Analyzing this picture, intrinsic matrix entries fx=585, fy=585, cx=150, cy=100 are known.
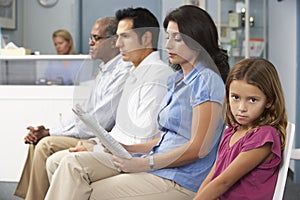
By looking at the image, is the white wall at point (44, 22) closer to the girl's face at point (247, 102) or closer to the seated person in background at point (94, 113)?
the seated person in background at point (94, 113)

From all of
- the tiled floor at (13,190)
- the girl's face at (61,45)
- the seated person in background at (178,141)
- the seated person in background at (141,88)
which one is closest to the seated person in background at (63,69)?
the girl's face at (61,45)

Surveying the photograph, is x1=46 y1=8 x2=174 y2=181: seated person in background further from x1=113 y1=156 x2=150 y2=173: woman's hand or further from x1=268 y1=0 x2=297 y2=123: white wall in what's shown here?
x1=268 y1=0 x2=297 y2=123: white wall

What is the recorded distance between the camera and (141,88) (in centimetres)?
200

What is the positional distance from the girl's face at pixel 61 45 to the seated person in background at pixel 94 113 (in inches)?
45.9

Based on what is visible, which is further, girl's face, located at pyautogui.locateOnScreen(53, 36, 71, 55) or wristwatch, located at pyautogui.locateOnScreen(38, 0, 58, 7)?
wristwatch, located at pyautogui.locateOnScreen(38, 0, 58, 7)

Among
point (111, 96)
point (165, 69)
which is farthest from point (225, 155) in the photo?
point (111, 96)

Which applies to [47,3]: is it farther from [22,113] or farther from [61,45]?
[22,113]

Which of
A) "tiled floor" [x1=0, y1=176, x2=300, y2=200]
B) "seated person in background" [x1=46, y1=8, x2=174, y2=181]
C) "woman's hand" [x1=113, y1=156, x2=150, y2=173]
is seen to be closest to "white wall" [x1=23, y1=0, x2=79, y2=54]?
"tiled floor" [x1=0, y1=176, x2=300, y2=200]

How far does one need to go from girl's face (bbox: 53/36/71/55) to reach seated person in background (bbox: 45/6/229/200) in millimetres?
2101

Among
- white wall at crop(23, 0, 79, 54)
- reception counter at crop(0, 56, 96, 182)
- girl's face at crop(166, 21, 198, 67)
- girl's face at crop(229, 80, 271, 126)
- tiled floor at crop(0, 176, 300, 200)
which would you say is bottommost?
tiled floor at crop(0, 176, 300, 200)

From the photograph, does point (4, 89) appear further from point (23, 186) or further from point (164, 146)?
point (164, 146)

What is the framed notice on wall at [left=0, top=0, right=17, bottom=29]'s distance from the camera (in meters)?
4.19

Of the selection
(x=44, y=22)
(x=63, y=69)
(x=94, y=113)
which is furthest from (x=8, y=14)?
(x=94, y=113)

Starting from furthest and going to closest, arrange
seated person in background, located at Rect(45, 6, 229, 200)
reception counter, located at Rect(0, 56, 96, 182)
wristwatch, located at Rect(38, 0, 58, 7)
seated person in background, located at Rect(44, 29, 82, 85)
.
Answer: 1. wristwatch, located at Rect(38, 0, 58, 7)
2. seated person in background, located at Rect(44, 29, 82, 85)
3. reception counter, located at Rect(0, 56, 96, 182)
4. seated person in background, located at Rect(45, 6, 229, 200)
